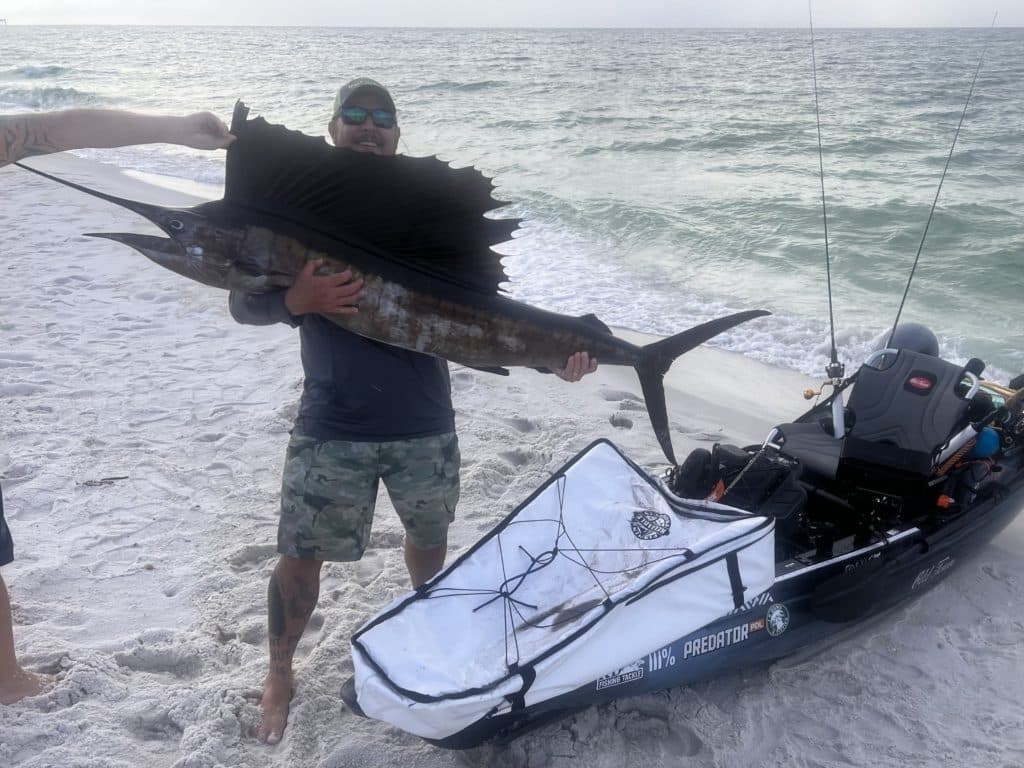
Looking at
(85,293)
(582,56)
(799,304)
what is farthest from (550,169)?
(582,56)

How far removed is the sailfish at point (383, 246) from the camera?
78.6 inches

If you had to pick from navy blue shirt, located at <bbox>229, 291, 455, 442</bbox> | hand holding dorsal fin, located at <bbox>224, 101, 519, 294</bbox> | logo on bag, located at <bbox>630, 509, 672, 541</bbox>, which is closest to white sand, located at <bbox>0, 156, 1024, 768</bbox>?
logo on bag, located at <bbox>630, 509, 672, 541</bbox>

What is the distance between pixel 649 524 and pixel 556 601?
0.42 meters

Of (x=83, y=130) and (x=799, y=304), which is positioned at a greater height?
(x=83, y=130)

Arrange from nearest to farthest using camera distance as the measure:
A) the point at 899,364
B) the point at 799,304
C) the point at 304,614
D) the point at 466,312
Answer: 1. the point at 466,312
2. the point at 304,614
3. the point at 899,364
4. the point at 799,304

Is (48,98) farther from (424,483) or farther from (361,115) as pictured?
(424,483)

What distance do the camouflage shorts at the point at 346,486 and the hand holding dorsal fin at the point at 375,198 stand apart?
52cm

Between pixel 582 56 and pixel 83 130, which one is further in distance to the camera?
pixel 582 56

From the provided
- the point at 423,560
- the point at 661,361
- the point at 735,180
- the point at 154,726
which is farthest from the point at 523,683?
the point at 735,180

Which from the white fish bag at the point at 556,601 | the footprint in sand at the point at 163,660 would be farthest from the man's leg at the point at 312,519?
the footprint in sand at the point at 163,660

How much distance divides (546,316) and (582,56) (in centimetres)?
4305

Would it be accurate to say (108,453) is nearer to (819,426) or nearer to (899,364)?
(819,426)

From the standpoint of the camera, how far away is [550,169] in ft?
47.2

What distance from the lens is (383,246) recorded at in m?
2.16
